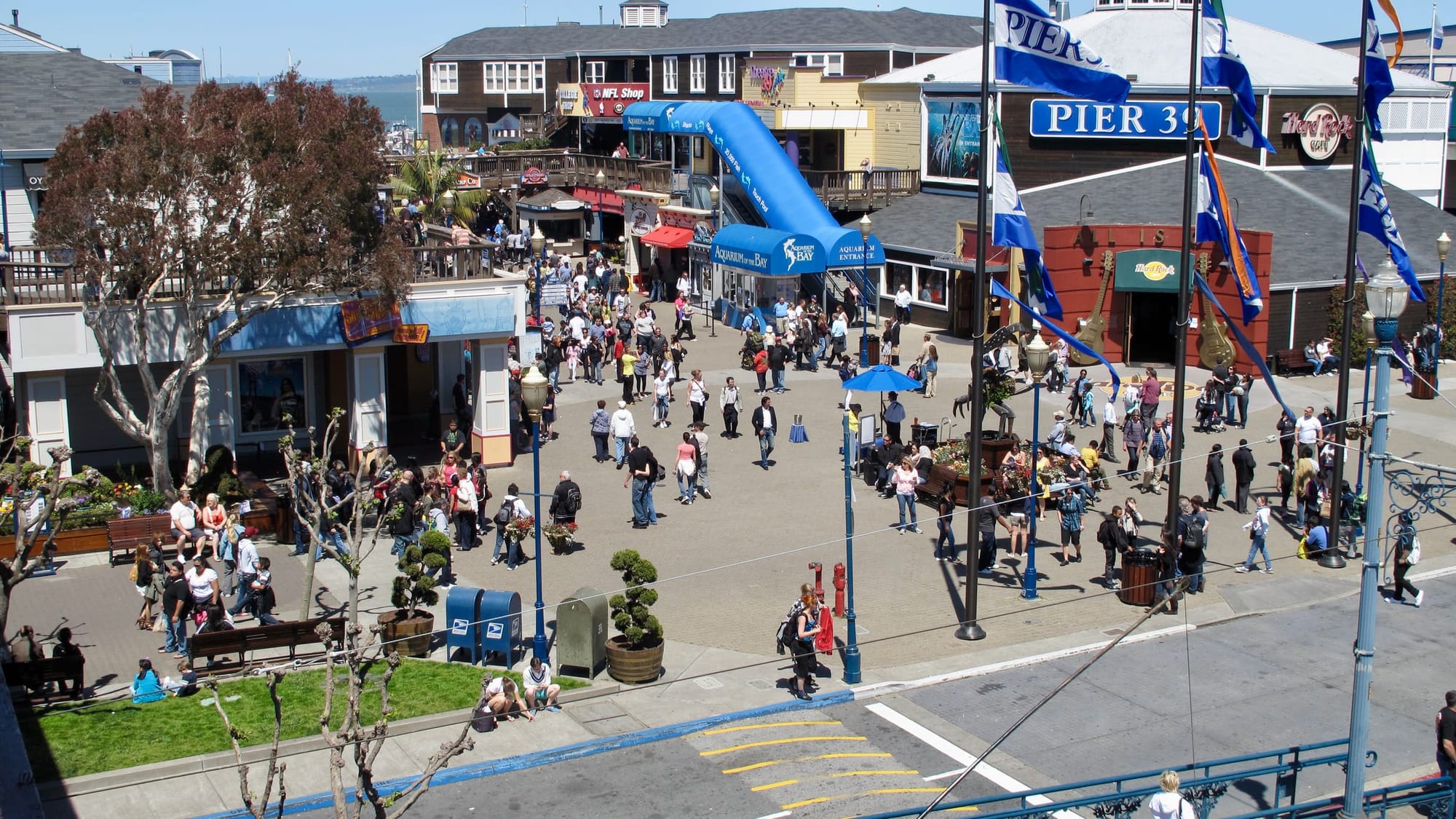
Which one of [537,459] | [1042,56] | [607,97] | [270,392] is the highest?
[607,97]

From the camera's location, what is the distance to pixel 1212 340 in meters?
33.9

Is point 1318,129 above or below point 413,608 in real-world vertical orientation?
above

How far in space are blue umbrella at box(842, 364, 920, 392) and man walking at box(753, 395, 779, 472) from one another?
1599 millimetres

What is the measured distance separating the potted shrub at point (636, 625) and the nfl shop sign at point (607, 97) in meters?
52.6

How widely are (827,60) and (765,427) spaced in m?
38.4

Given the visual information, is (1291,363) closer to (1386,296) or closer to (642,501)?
(642,501)

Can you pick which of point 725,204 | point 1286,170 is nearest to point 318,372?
point 725,204

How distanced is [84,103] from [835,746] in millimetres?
26363

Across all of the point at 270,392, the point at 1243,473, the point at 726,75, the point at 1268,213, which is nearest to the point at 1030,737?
the point at 1243,473

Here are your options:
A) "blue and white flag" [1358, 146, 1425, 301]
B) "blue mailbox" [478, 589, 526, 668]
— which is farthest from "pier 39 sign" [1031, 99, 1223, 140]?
"blue mailbox" [478, 589, 526, 668]

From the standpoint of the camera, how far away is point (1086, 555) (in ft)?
78.6

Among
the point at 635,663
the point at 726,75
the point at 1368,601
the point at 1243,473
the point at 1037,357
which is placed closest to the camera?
the point at 1368,601

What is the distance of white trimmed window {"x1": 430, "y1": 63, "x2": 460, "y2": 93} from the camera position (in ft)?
261

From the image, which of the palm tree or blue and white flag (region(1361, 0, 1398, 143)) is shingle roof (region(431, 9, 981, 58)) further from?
blue and white flag (region(1361, 0, 1398, 143))
